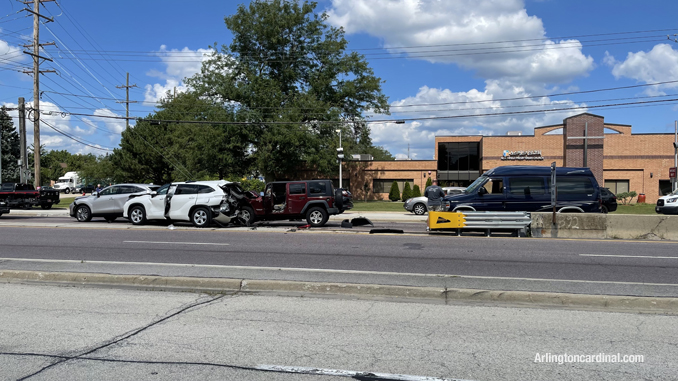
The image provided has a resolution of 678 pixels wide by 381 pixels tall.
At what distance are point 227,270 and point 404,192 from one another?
41459 millimetres

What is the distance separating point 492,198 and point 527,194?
1.25 metres

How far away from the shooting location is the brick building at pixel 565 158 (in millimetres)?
46344

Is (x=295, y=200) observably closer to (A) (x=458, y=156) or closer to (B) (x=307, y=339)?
(B) (x=307, y=339)

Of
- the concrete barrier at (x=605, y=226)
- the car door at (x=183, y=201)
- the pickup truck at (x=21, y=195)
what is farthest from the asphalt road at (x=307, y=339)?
the pickup truck at (x=21, y=195)

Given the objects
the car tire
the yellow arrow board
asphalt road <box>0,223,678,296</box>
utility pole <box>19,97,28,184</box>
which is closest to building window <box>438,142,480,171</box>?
utility pole <box>19,97,28,184</box>

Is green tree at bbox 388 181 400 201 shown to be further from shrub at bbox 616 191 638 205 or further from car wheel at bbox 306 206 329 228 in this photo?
car wheel at bbox 306 206 329 228

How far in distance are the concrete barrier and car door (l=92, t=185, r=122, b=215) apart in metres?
15.9

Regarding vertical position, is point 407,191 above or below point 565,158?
below

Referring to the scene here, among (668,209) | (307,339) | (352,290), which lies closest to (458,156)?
(668,209)

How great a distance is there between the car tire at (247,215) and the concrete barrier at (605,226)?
956cm

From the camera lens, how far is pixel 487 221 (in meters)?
14.9

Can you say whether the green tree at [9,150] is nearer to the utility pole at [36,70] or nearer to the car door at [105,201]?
the utility pole at [36,70]

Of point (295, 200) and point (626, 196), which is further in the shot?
point (626, 196)

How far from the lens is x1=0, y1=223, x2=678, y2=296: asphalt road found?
7879mm
